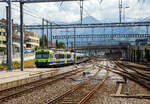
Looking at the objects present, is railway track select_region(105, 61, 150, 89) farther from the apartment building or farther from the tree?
the apartment building

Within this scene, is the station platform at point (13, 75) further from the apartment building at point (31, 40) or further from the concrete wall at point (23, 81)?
the apartment building at point (31, 40)

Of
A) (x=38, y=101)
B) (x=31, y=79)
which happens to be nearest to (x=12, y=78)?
(x=31, y=79)

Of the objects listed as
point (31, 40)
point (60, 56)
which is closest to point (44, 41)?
point (31, 40)

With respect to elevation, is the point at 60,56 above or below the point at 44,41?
below

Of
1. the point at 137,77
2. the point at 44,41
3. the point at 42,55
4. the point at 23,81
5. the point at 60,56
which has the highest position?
the point at 44,41

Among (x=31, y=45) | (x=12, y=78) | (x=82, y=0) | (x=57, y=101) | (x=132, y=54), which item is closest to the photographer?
(x=57, y=101)

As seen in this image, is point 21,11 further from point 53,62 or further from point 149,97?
point 149,97

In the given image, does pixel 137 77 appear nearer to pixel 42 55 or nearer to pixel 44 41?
pixel 42 55

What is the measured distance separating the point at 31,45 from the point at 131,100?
96.1 m

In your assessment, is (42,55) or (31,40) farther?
(31,40)

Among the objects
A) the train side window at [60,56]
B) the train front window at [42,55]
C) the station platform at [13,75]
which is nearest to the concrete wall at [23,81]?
the station platform at [13,75]

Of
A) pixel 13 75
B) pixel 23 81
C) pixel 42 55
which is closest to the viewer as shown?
pixel 23 81

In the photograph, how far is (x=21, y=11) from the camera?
22.4 m

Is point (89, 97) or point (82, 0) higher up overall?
point (82, 0)
